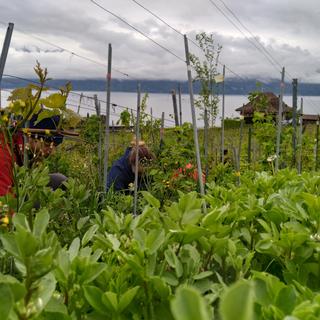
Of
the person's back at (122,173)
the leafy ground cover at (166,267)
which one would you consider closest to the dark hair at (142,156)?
the person's back at (122,173)

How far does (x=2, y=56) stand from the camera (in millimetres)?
2617

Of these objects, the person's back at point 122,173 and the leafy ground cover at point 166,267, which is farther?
the person's back at point 122,173

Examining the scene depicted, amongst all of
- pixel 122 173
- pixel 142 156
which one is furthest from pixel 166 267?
pixel 122 173

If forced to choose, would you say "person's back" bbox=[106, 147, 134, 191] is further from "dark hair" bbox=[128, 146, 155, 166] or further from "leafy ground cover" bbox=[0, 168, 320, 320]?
"leafy ground cover" bbox=[0, 168, 320, 320]

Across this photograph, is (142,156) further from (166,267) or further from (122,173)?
(166,267)

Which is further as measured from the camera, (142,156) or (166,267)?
(142,156)

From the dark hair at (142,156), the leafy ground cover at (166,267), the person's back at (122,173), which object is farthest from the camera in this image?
the person's back at (122,173)

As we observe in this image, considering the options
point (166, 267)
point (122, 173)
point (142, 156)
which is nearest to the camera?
point (166, 267)

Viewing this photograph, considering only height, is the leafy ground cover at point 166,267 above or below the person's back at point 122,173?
above

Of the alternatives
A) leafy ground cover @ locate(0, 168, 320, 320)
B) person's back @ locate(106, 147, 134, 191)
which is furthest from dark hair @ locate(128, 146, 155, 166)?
leafy ground cover @ locate(0, 168, 320, 320)

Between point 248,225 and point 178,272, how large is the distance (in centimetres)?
59

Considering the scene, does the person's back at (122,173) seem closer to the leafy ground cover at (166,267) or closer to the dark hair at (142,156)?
the dark hair at (142,156)

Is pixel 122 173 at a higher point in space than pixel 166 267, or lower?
lower

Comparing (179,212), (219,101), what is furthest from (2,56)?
(219,101)
